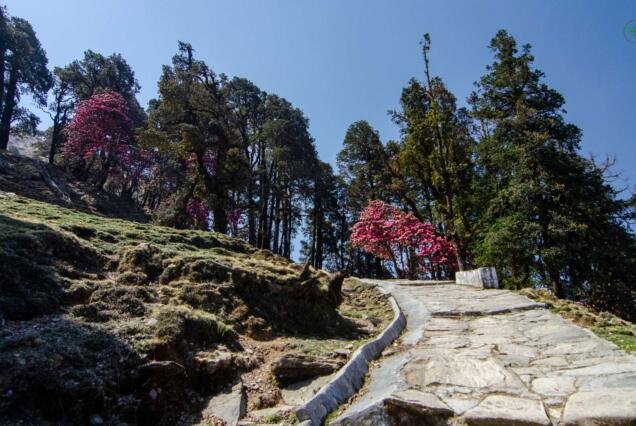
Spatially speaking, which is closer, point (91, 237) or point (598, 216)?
point (91, 237)

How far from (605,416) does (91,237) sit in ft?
27.8

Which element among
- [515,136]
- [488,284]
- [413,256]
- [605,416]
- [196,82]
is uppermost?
[196,82]

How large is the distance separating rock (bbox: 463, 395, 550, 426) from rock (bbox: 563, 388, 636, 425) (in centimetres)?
17

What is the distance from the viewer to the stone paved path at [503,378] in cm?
267

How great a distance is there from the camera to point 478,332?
5309 millimetres

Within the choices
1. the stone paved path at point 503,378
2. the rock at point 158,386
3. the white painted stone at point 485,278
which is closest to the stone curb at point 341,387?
the stone paved path at point 503,378

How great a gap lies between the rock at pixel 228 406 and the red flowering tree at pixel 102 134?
71.0ft

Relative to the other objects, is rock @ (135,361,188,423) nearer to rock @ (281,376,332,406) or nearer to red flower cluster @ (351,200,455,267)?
rock @ (281,376,332,406)

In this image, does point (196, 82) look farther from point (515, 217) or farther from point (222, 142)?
point (515, 217)

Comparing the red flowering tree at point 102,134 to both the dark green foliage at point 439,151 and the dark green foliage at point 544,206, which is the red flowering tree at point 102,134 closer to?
the dark green foliage at point 439,151

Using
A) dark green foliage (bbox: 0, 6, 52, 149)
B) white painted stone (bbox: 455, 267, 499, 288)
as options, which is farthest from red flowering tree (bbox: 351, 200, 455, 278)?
dark green foliage (bbox: 0, 6, 52, 149)

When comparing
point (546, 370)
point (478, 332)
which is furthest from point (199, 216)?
point (546, 370)

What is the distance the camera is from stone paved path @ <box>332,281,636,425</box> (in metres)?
2.67

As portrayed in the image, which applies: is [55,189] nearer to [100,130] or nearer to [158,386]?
[100,130]
